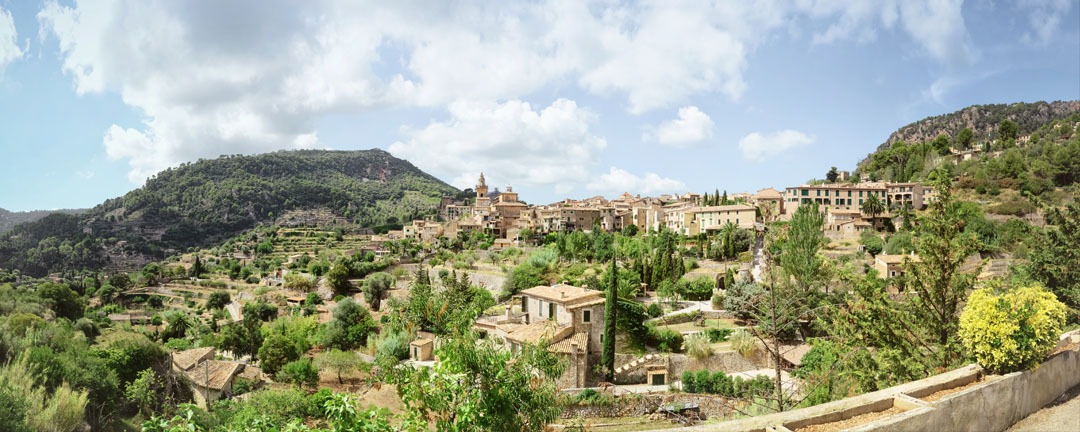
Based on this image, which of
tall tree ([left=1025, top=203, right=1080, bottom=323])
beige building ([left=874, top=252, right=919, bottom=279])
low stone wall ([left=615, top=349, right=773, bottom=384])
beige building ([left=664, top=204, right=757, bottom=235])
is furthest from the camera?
beige building ([left=664, top=204, right=757, bottom=235])

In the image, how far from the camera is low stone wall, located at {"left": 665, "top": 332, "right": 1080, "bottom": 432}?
4.57 metres

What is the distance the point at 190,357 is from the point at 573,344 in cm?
2006

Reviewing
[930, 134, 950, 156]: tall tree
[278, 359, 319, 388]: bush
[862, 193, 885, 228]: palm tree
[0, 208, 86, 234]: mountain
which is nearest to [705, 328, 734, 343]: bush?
[278, 359, 319, 388]: bush

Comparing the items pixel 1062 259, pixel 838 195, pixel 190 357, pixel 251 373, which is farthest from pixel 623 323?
pixel 838 195

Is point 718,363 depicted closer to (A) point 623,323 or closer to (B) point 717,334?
(B) point 717,334

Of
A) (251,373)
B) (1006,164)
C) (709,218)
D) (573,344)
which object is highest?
(1006,164)

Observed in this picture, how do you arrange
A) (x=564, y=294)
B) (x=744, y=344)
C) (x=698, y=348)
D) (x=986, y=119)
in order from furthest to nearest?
1. (x=986, y=119)
2. (x=564, y=294)
3. (x=744, y=344)
4. (x=698, y=348)

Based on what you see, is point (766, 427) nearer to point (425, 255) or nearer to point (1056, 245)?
point (1056, 245)

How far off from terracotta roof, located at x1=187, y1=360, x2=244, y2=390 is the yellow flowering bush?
83.4 ft

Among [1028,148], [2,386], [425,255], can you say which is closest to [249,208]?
[425,255]

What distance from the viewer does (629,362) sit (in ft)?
70.0

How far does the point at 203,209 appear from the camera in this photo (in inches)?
4112

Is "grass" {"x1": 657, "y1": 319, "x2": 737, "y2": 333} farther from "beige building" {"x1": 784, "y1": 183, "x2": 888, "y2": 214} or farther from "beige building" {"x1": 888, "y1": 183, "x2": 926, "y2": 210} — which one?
"beige building" {"x1": 888, "y1": 183, "x2": 926, "y2": 210}

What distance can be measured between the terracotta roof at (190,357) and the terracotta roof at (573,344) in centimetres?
→ 1832
